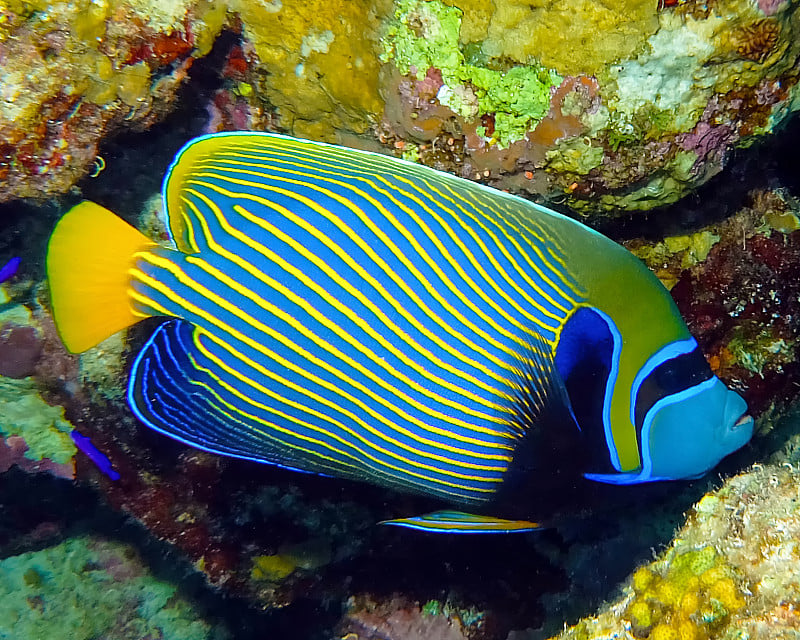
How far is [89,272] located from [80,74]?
2.68 ft

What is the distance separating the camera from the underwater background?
172cm

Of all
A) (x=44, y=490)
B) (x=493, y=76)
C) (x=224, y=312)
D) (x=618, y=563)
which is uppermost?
(x=493, y=76)

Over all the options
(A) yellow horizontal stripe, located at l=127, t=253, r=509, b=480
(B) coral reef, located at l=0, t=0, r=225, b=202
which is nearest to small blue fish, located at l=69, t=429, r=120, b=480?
(B) coral reef, located at l=0, t=0, r=225, b=202

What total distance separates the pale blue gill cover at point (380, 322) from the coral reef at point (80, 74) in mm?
572

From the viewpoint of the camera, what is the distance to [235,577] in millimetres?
2895

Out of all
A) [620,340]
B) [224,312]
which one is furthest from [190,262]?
[620,340]

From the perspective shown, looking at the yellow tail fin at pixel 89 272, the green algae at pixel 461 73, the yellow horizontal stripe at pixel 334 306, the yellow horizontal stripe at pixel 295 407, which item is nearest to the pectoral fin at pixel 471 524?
the yellow horizontal stripe at pixel 295 407

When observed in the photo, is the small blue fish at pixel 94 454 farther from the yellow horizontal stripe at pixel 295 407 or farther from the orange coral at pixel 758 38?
the orange coral at pixel 758 38

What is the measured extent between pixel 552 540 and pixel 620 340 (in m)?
1.96

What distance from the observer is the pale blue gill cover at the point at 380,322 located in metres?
1.49

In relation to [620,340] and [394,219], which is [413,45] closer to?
[394,219]

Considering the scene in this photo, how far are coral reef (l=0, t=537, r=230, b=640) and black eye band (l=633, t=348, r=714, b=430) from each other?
3.43 meters

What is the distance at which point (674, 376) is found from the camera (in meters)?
1.63

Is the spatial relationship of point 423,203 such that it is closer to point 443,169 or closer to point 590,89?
point 443,169
